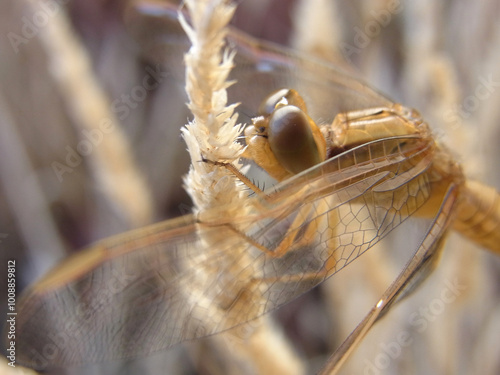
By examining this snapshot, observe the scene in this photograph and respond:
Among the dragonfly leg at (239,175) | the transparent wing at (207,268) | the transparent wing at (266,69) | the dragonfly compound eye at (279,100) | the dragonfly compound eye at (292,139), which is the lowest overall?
the transparent wing at (207,268)

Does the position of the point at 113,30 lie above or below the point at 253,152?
above

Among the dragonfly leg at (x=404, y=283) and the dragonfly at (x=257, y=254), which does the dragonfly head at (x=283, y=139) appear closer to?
the dragonfly at (x=257, y=254)

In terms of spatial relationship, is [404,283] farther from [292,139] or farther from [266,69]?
[266,69]

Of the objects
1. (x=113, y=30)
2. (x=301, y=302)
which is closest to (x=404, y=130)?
(x=301, y=302)

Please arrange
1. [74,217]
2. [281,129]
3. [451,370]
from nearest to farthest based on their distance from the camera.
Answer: [281,129], [451,370], [74,217]

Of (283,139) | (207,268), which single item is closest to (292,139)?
(283,139)

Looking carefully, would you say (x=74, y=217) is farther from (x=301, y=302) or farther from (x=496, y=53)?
(x=496, y=53)

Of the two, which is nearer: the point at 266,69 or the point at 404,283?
the point at 404,283

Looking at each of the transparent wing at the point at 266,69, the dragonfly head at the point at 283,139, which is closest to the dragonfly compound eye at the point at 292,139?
the dragonfly head at the point at 283,139
